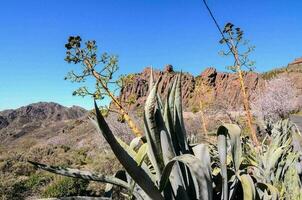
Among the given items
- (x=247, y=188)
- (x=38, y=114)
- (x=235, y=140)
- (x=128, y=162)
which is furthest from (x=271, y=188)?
(x=38, y=114)

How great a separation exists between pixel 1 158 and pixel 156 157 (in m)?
24.8

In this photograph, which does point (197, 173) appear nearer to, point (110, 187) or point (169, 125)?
point (169, 125)

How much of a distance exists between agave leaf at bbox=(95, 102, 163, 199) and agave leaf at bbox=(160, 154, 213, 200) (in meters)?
0.08

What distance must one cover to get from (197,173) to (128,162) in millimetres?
457

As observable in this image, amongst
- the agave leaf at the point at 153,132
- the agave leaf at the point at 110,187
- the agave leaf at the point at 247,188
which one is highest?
the agave leaf at the point at 153,132

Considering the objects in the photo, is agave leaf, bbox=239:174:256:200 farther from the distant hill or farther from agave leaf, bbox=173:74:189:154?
the distant hill

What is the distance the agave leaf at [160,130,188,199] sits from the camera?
96.6 inches

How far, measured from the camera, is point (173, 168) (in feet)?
8.29

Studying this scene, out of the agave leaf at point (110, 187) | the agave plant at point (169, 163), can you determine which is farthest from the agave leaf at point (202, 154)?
the agave leaf at point (110, 187)

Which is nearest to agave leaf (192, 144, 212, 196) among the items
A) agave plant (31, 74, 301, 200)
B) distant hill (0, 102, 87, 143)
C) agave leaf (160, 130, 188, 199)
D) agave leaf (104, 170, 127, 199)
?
agave plant (31, 74, 301, 200)

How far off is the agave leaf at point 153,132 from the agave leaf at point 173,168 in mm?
33

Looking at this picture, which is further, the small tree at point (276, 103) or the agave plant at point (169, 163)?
the small tree at point (276, 103)

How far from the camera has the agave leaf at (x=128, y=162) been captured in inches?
78.7

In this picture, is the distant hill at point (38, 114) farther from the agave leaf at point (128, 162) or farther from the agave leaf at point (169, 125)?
the agave leaf at point (128, 162)
